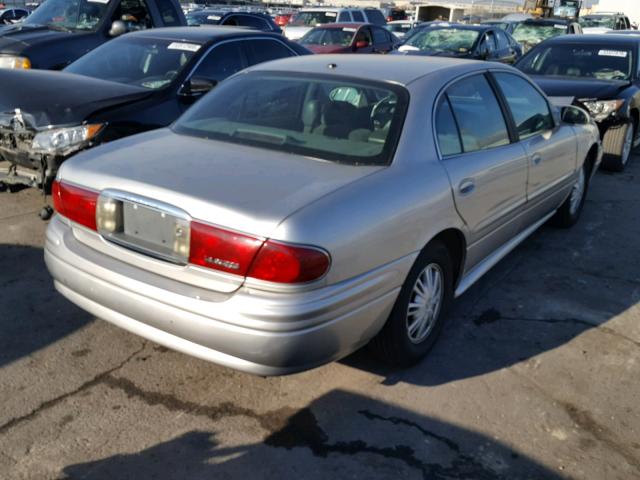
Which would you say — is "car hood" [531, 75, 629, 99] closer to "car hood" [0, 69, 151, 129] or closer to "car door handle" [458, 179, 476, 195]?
"car door handle" [458, 179, 476, 195]

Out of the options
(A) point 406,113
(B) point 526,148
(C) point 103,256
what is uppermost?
(A) point 406,113

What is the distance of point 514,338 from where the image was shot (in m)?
3.83

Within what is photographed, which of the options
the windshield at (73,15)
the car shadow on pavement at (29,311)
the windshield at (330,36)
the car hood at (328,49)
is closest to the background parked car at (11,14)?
the windshield at (330,36)

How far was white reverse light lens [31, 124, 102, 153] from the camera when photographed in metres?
4.72

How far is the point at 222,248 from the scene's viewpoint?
255 cm

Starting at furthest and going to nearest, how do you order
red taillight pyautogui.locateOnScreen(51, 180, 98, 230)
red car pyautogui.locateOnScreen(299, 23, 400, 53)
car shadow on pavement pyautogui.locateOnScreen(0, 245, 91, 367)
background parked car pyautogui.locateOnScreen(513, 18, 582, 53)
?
background parked car pyautogui.locateOnScreen(513, 18, 582, 53), red car pyautogui.locateOnScreen(299, 23, 400, 53), car shadow on pavement pyautogui.locateOnScreen(0, 245, 91, 367), red taillight pyautogui.locateOnScreen(51, 180, 98, 230)

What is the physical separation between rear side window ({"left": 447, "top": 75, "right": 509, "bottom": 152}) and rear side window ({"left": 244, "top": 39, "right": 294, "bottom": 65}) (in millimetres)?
3213

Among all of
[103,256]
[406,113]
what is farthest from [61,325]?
[406,113]

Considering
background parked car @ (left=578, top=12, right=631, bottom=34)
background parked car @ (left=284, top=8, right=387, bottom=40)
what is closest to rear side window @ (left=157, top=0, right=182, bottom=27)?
background parked car @ (left=284, top=8, right=387, bottom=40)

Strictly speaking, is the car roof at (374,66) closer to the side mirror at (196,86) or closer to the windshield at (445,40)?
the side mirror at (196,86)

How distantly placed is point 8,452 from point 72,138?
2.71 m

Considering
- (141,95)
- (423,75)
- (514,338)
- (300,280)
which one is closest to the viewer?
(300,280)

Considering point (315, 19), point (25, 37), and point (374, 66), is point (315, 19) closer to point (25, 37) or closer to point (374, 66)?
point (25, 37)

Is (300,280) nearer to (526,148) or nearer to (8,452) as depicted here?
(8,452)
